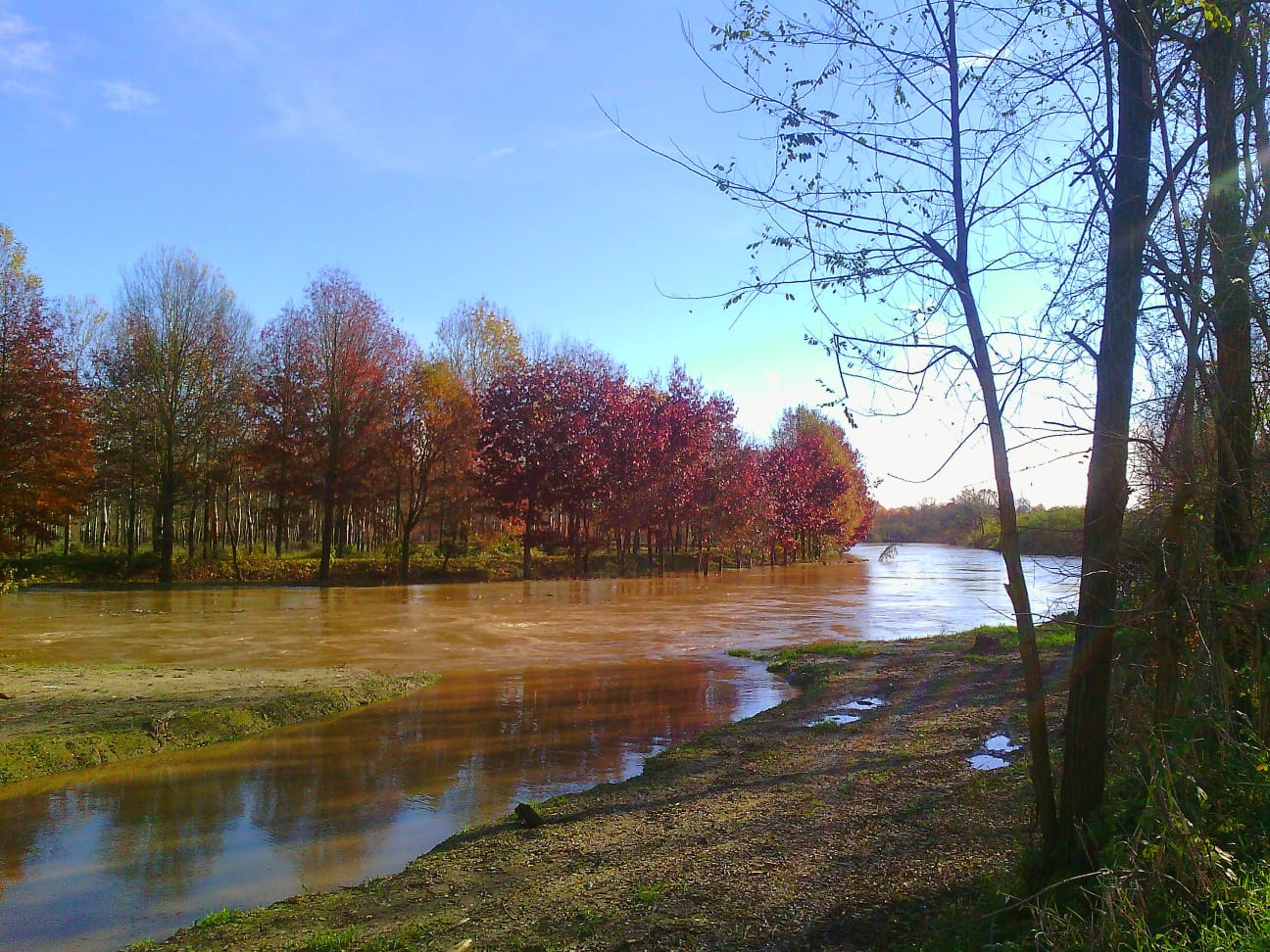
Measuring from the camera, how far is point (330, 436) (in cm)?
3962

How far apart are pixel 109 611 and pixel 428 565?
737 inches

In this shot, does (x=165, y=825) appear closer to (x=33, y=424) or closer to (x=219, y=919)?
(x=219, y=919)

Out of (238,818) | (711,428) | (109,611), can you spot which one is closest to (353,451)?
(109,611)

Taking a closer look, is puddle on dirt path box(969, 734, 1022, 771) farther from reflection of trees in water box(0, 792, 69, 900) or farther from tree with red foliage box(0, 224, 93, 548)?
tree with red foliage box(0, 224, 93, 548)

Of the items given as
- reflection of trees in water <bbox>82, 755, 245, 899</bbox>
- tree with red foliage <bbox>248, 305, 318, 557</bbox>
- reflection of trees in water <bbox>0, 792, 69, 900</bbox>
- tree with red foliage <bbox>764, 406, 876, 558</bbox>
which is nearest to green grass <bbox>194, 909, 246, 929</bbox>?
reflection of trees in water <bbox>82, 755, 245, 899</bbox>

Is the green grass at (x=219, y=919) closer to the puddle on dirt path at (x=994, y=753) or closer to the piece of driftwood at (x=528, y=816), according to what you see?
the piece of driftwood at (x=528, y=816)

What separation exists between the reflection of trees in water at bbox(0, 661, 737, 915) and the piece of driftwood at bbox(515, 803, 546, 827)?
95 cm

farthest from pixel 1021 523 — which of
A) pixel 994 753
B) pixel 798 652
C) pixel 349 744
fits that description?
pixel 798 652

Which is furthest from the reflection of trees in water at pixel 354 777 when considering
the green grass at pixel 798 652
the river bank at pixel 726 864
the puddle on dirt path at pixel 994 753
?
the puddle on dirt path at pixel 994 753

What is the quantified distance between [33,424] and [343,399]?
12.2 metres

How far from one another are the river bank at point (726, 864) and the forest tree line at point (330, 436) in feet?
97.8

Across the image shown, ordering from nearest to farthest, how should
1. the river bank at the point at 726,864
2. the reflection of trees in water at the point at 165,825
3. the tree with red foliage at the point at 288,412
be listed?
the river bank at the point at 726,864 < the reflection of trees in water at the point at 165,825 < the tree with red foliage at the point at 288,412

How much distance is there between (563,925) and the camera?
475 cm

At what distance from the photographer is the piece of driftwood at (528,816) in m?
6.96
